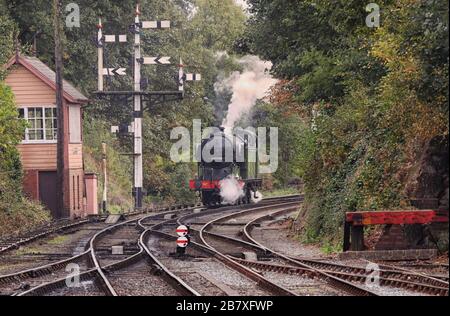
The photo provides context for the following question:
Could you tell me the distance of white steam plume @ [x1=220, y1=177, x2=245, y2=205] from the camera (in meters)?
39.5

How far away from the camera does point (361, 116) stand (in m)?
21.4

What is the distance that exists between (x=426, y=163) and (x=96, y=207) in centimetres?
2316

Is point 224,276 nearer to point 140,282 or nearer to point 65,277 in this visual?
point 140,282

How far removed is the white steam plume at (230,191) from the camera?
39.5 meters

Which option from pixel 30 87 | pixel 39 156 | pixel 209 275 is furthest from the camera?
pixel 30 87

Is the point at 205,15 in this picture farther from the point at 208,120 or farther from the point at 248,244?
the point at 248,244

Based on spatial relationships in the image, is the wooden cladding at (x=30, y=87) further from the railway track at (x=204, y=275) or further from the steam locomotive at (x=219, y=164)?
the railway track at (x=204, y=275)

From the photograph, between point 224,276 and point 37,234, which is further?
point 37,234

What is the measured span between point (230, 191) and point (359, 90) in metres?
17.9

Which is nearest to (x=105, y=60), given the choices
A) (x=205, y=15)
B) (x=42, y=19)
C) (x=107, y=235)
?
(x=42, y=19)

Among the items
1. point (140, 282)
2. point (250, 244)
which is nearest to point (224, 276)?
point (140, 282)

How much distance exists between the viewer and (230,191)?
39969 mm

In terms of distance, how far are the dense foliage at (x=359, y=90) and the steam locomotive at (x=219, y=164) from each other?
6.60 metres

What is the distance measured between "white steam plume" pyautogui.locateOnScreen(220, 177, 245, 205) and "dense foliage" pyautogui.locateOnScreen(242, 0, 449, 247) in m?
7.46
